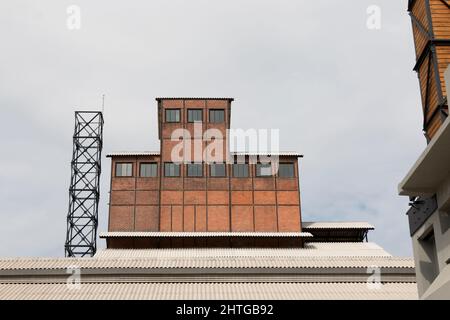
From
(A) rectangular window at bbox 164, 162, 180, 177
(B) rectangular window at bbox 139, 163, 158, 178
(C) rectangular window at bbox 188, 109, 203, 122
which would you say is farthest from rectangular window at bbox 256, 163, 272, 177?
(B) rectangular window at bbox 139, 163, 158, 178

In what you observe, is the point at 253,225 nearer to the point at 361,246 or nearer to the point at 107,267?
the point at 361,246

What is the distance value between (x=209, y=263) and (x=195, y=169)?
1952 cm

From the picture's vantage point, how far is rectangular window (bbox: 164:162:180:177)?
58719mm

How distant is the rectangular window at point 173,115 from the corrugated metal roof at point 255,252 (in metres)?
13.7

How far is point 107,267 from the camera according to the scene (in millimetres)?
39469

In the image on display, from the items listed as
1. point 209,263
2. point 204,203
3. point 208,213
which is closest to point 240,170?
point 204,203

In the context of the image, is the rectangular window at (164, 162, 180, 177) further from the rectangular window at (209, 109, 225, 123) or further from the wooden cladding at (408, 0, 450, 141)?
the wooden cladding at (408, 0, 450, 141)

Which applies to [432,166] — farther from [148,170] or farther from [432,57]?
[148,170]

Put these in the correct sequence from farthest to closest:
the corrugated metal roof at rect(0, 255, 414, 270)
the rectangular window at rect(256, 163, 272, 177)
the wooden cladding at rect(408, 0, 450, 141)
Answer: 1. the rectangular window at rect(256, 163, 272, 177)
2. the corrugated metal roof at rect(0, 255, 414, 270)
3. the wooden cladding at rect(408, 0, 450, 141)

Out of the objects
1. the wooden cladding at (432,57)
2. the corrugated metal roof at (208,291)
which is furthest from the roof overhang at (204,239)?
the wooden cladding at (432,57)

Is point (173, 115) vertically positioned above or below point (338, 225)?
above

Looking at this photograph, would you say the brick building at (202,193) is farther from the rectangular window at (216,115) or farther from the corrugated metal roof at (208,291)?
the corrugated metal roof at (208,291)

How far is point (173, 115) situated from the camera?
2411 inches

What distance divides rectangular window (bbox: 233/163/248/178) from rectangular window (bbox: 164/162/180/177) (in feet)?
17.8
